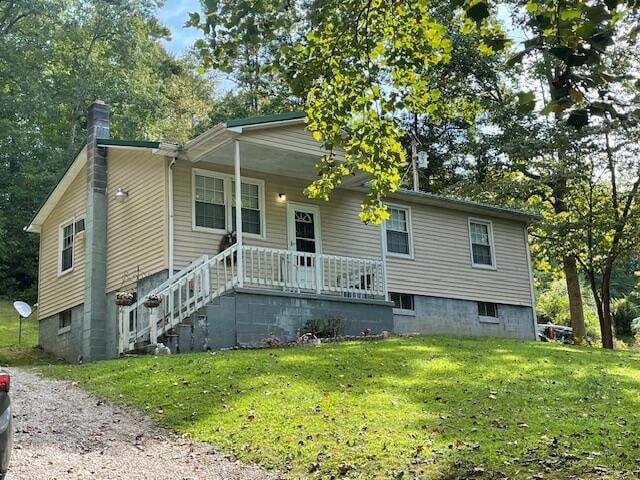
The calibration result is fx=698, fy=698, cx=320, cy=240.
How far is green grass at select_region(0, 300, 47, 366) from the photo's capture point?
55.5 ft

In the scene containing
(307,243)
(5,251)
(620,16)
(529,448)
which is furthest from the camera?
(5,251)

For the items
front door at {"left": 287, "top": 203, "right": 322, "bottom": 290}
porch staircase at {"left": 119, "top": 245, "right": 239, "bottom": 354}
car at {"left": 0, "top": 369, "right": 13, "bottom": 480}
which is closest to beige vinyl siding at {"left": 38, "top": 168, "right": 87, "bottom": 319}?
porch staircase at {"left": 119, "top": 245, "right": 239, "bottom": 354}

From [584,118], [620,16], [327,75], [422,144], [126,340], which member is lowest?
[126,340]

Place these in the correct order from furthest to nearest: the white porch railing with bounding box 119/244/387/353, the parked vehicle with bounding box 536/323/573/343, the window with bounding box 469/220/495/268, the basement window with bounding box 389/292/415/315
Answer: the parked vehicle with bounding box 536/323/573/343, the window with bounding box 469/220/495/268, the basement window with bounding box 389/292/415/315, the white porch railing with bounding box 119/244/387/353

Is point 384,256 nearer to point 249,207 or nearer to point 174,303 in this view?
point 249,207

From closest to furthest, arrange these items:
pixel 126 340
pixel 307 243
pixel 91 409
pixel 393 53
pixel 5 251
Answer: pixel 91 409, pixel 393 53, pixel 126 340, pixel 307 243, pixel 5 251

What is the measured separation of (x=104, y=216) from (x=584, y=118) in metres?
14.4

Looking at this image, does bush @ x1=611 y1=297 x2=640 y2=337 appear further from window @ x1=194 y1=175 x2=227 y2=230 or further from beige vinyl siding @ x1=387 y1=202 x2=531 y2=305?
window @ x1=194 y1=175 x2=227 y2=230

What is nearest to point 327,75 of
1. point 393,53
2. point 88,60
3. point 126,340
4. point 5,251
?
point 393,53

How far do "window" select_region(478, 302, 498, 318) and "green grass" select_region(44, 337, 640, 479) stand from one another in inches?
301

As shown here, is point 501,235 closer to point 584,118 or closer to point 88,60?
point 584,118

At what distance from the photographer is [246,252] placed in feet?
49.7

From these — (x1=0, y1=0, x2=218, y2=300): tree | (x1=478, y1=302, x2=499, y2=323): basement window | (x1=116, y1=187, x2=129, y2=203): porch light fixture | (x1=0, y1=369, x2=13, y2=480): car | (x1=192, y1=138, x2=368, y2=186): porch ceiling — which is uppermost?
(x1=0, y1=0, x2=218, y2=300): tree

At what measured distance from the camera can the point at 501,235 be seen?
20.3m
